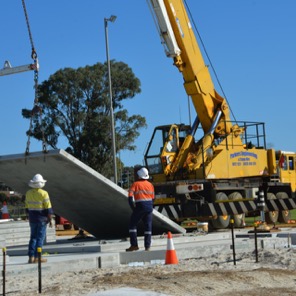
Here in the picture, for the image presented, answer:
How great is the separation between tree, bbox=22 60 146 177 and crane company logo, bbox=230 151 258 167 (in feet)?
95.5

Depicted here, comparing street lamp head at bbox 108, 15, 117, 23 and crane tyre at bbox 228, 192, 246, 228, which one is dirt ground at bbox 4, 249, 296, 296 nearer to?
crane tyre at bbox 228, 192, 246, 228

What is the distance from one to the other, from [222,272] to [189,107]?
14.1 meters

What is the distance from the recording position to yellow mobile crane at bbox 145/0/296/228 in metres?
21.9

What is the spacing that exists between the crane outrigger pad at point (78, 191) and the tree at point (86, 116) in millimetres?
35077

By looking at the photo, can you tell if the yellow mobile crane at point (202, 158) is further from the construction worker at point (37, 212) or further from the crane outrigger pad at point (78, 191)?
the construction worker at point (37, 212)

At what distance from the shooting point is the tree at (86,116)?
52.4 meters

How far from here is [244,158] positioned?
23516 mm

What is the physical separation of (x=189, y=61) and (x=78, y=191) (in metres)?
9.34

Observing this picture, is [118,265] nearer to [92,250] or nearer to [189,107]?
[92,250]

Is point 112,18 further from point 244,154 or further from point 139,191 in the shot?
point 139,191

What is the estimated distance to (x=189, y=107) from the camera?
2420 cm

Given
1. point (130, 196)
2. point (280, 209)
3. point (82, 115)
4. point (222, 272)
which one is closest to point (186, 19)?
point (280, 209)

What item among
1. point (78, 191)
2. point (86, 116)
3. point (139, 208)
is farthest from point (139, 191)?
point (86, 116)

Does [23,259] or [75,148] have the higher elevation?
[75,148]
